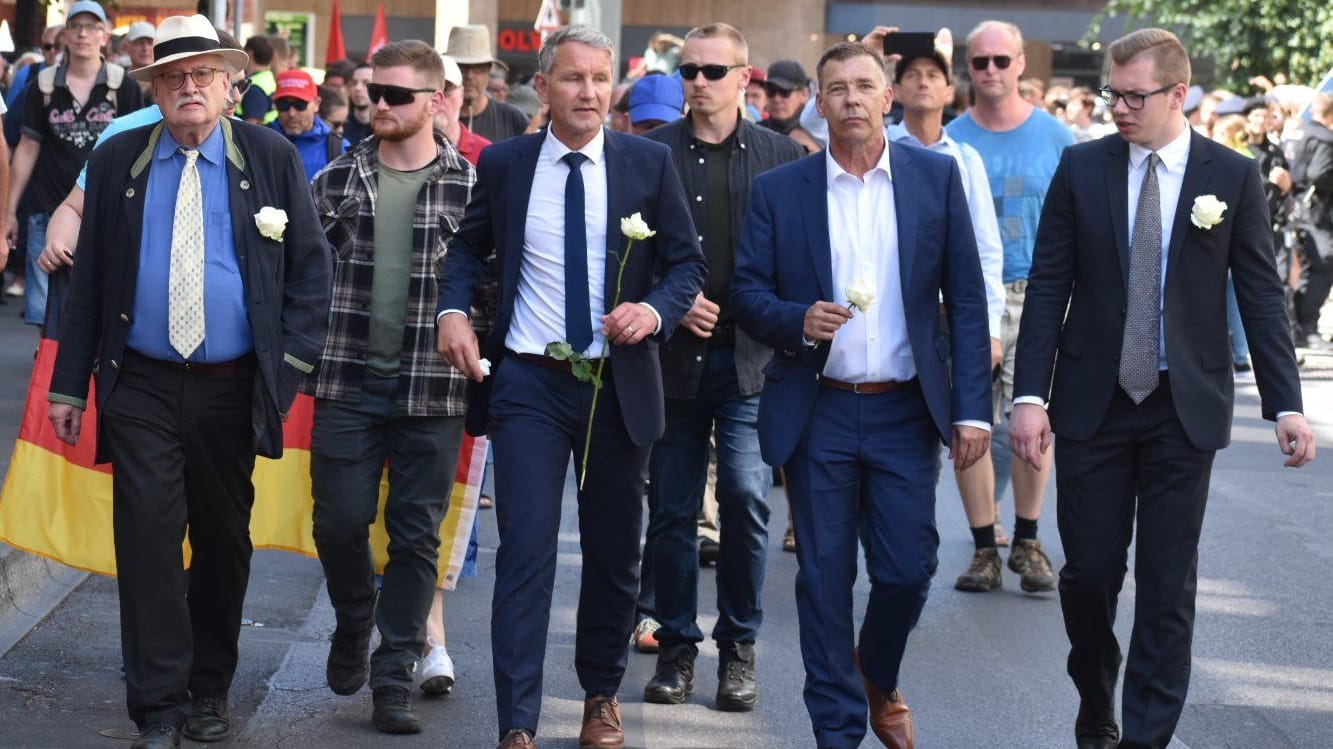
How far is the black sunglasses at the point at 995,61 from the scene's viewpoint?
8.73 m

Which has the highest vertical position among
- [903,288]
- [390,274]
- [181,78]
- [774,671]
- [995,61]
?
[995,61]

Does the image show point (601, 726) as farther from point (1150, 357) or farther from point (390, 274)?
point (1150, 357)

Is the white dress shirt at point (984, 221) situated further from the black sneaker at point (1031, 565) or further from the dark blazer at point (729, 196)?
the black sneaker at point (1031, 565)

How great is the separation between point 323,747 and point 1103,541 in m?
2.35

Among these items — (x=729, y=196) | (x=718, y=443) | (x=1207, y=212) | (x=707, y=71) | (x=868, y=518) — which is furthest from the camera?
(x=707, y=71)

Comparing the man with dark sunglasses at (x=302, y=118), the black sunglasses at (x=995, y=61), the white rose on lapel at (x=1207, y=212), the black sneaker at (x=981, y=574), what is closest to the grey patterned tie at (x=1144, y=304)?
the white rose on lapel at (x=1207, y=212)

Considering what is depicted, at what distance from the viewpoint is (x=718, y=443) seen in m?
7.00

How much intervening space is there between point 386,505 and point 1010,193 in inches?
129

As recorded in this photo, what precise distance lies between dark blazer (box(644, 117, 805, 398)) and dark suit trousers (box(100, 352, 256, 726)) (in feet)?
4.70

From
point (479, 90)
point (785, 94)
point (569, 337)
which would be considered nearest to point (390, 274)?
point (569, 337)

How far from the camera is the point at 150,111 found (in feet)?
23.4

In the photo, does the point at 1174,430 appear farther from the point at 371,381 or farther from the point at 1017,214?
the point at 1017,214

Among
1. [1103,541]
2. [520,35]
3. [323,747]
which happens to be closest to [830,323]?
[1103,541]

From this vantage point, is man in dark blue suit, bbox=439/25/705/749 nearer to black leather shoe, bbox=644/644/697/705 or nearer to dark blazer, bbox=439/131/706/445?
dark blazer, bbox=439/131/706/445
